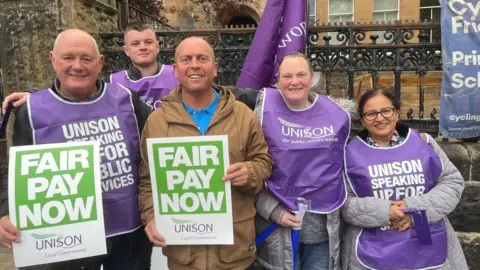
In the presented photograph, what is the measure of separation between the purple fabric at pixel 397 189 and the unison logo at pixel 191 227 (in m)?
0.95

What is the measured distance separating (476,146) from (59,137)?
12.3 ft

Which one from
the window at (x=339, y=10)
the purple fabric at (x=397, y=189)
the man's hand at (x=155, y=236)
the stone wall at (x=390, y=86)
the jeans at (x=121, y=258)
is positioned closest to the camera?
the man's hand at (x=155, y=236)

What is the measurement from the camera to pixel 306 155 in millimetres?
2424

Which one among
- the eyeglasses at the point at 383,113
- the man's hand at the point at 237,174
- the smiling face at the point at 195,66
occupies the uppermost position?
the smiling face at the point at 195,66

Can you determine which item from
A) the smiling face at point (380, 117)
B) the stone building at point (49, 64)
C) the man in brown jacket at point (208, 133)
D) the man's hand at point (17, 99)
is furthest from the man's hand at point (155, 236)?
the stone building at point (49, 64)

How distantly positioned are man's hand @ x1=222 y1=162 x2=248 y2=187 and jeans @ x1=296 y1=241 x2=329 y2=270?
0.76 metres

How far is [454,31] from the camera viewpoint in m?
3.92

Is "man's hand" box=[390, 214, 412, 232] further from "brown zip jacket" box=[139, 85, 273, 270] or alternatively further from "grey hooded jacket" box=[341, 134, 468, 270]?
"brown zip jacket" box=[139, 85, 273, 270]

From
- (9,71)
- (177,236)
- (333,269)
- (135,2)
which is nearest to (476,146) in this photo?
(333,269)

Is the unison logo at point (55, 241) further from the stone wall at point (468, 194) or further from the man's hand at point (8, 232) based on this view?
the stone wall at point (468, 194)

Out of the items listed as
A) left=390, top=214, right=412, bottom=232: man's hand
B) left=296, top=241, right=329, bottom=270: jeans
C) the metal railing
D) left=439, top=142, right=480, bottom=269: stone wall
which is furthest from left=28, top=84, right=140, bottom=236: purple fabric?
left=439, top=142, right=480, bottom=269: stone wall

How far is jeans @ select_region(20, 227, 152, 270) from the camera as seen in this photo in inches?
91.0

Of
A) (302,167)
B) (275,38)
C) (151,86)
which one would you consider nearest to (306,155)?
(302,167)

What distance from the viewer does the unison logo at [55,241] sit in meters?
2.04
